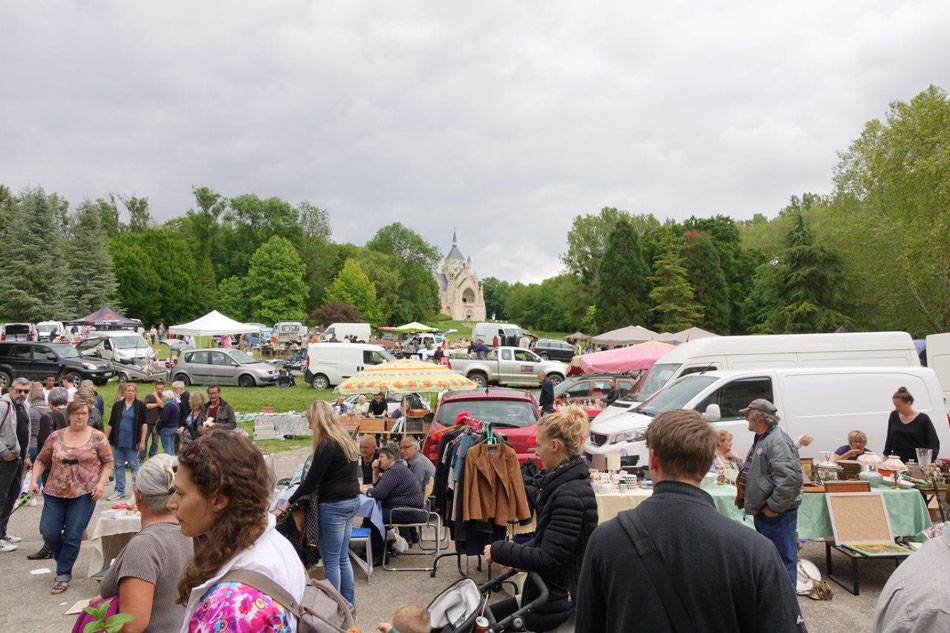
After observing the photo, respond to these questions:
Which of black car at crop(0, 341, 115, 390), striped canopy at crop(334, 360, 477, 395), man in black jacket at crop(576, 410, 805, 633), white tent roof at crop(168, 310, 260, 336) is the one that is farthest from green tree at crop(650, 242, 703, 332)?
man in black jacket at crop(576, 410, 805, 633)

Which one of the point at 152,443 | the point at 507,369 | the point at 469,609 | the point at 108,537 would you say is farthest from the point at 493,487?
the point at 507,369

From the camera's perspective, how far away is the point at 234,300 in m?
65.0

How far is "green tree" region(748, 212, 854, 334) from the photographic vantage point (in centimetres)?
3941

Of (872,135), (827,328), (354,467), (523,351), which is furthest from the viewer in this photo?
(827,328)

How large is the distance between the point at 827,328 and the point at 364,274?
4918cm

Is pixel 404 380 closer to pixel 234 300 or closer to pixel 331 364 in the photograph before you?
pixel 331 364

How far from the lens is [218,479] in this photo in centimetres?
204

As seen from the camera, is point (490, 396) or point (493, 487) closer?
point (493, 487)

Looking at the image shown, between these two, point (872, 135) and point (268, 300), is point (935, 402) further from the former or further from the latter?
point (268, 300)

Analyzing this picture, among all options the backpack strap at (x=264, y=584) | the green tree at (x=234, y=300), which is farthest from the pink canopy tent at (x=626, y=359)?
the green tree at (x=234, y=300)

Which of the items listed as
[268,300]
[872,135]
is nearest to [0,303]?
[268,300]

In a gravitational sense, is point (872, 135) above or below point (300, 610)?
above

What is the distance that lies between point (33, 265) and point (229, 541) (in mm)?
52687

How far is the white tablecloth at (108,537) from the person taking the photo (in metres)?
6.04
